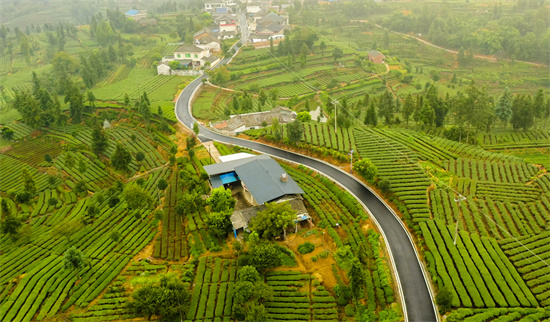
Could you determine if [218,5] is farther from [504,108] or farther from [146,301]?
[146,301]

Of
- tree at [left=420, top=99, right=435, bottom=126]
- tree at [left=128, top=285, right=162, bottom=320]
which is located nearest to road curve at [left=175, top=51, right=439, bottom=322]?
tree at [left=128, top=285, right=162, bottom=320]

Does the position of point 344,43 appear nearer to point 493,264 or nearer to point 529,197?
point 529,197

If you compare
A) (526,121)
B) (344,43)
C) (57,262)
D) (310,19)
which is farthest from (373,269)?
(310,19)

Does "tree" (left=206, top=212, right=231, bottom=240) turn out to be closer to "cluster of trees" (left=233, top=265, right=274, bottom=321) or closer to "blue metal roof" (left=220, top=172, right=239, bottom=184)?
"cluster of trees" (left=233, top=265, right=274, bottom=321)

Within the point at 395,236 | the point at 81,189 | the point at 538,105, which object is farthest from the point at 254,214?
the point at 538,105

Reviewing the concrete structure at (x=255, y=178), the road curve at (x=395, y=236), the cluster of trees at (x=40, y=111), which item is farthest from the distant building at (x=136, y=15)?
the concrete structure at (x=255, y=178)
